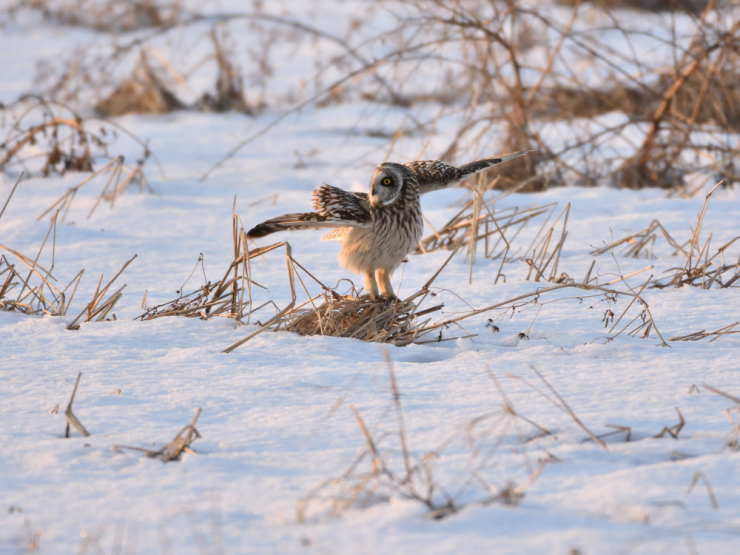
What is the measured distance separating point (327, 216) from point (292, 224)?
17 cm

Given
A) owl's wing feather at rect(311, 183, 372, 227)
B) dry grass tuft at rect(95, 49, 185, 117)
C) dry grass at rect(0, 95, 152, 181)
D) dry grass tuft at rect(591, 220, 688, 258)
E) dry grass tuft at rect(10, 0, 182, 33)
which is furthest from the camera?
dry grass tuft at rect(10, 0, 182, 33)

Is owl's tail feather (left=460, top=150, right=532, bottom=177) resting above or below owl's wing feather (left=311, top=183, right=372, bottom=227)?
above

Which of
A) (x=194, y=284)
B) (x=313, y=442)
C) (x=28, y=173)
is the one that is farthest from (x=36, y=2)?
(x=313, y=442)

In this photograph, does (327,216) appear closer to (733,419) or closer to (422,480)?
(422,480)

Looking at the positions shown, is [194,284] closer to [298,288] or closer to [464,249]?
[298,288]

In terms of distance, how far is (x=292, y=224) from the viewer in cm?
288

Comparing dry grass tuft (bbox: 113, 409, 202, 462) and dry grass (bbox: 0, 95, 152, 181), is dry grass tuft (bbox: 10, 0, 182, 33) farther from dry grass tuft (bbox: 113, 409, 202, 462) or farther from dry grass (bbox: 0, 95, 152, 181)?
dry grass tuft (bbox: 113, 409, 202, 462)

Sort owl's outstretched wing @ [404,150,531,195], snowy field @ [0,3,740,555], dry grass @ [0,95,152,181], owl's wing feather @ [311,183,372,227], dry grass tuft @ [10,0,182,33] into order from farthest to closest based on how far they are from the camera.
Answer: dry grass tuft @ [10,0,182,33] → dry grass @ [0,95,152,181] → owl's outstretched wing @ [404,150,531,195] → owl's wing feather @ [311,183,372,227] → snowy field @ [0,3,740,555]

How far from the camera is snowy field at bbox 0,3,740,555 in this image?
61.2 inches

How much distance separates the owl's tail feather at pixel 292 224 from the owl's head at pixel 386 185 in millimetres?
238

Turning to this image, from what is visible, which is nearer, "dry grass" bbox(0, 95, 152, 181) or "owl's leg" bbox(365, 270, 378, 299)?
"owl's leg" bbox(365, 270, 378, 299)

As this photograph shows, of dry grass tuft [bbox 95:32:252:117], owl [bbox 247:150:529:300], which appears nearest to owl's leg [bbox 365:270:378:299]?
owl [bbox 247:150:529:300]

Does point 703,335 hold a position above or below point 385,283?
below

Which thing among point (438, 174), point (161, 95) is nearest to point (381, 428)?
point (438, 174)
